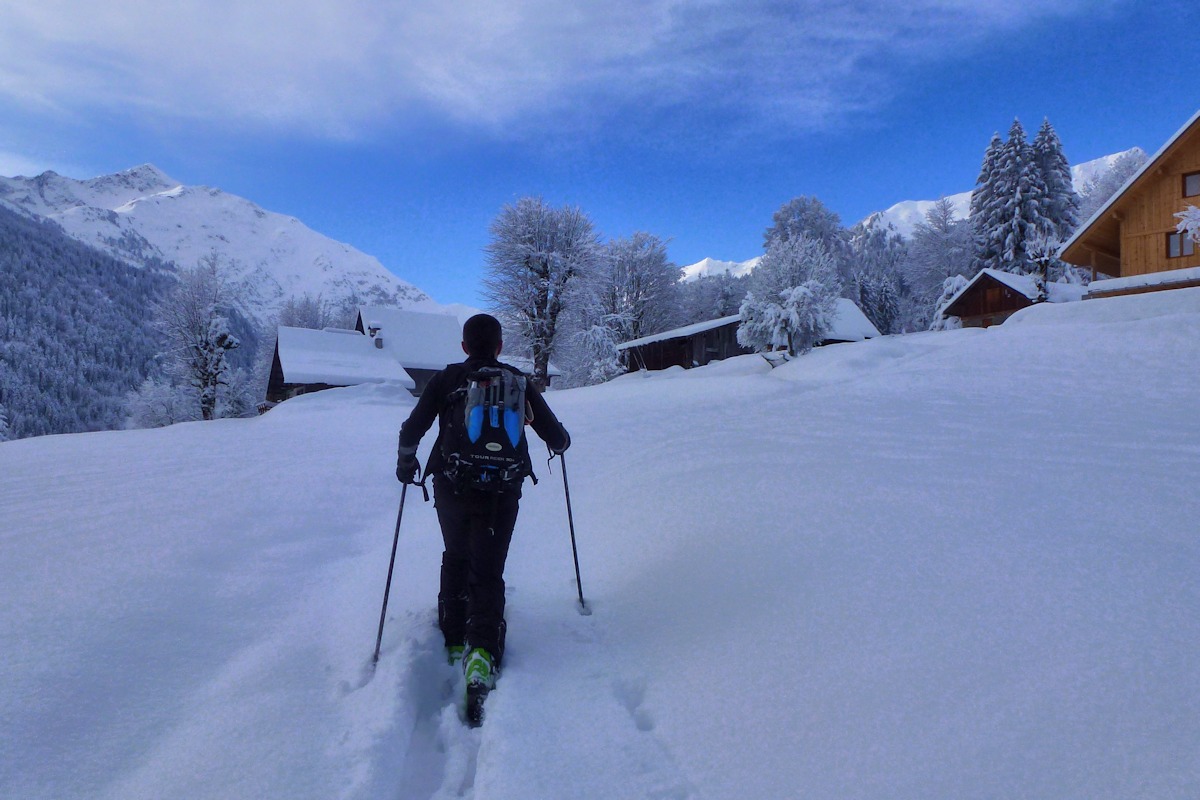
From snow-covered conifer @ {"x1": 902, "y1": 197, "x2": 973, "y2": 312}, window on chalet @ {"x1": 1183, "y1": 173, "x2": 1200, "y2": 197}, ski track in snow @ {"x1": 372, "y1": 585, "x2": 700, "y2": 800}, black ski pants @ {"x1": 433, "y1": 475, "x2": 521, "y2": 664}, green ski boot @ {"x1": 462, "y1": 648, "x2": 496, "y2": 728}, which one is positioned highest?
snow-covered conifer @ {"x1": 902, "y1": 197, "x2": 973, "y2": 312}

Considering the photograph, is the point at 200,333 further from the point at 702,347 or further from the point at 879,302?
the point at 879,302

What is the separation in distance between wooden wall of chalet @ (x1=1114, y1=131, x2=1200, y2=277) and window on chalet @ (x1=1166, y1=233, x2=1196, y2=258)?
11cm

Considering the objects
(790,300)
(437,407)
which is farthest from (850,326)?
(437,407)

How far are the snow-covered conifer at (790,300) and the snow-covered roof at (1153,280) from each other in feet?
32.5

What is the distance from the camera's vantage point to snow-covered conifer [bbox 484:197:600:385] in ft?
104

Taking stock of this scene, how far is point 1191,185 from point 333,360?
1668 inches

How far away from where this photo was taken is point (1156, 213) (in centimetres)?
1997

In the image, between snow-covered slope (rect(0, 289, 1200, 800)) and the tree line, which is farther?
the tree line

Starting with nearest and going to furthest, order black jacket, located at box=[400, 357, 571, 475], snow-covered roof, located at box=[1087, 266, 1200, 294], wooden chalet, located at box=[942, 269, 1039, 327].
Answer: black jacket, located at box=[400, 357, 571, 475]
snow-covered roof, located at box=[1087, 266, 1200, 294]
wooden chalet, located at box=[942, 269, 1039, 327]

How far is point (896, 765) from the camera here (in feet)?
7.07

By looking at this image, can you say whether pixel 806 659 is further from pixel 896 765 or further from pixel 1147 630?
pixel 1147 630

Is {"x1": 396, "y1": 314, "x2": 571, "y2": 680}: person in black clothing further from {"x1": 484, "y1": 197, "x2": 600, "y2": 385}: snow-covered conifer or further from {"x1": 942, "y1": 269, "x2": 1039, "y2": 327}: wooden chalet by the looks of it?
{"x1": 942, "y1": 269, "x2": 1039, "y2": 327}: wooden chalet

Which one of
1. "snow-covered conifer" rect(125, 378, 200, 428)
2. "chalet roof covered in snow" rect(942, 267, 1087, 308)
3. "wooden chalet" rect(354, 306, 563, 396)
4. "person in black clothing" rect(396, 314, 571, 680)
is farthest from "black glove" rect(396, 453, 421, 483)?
Answer: "snow-covered conifer" rect(125, 378, 200, 428)

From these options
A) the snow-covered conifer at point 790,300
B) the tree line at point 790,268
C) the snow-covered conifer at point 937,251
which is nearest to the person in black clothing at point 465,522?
the tree line at point 790,268
